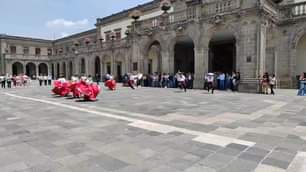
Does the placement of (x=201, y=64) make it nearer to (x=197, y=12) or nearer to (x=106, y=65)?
(x=197, y=12)

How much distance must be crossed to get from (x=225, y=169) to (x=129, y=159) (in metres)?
1.42

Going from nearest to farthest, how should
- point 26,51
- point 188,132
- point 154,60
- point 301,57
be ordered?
1. point 188,132
2. point 301,57
3. point 154,60
4. point 26,51

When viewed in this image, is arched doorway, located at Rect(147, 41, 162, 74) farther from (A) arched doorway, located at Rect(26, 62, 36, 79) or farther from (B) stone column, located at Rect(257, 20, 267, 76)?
(A) arched doorway, located at Rect(26, 62, 36, 79)

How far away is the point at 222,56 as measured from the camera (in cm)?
2058

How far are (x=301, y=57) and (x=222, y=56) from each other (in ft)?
20.8

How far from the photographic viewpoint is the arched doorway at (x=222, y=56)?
Answer: 65.0ft

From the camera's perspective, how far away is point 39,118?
6.45 meters

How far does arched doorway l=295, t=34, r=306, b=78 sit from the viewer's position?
15.9m

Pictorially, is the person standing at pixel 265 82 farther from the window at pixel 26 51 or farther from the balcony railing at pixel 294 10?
the window at pixel 26 51

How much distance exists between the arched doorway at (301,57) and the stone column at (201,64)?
6.58 metres

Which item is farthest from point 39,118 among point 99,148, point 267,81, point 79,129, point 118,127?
point 267,81

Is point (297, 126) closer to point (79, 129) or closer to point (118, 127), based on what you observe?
point (118, 127)

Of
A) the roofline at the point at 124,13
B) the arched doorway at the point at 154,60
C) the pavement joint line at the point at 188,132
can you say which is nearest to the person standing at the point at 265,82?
the pavement joint line at the point at 188,132

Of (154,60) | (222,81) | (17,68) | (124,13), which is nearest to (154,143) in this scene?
(222,81)
